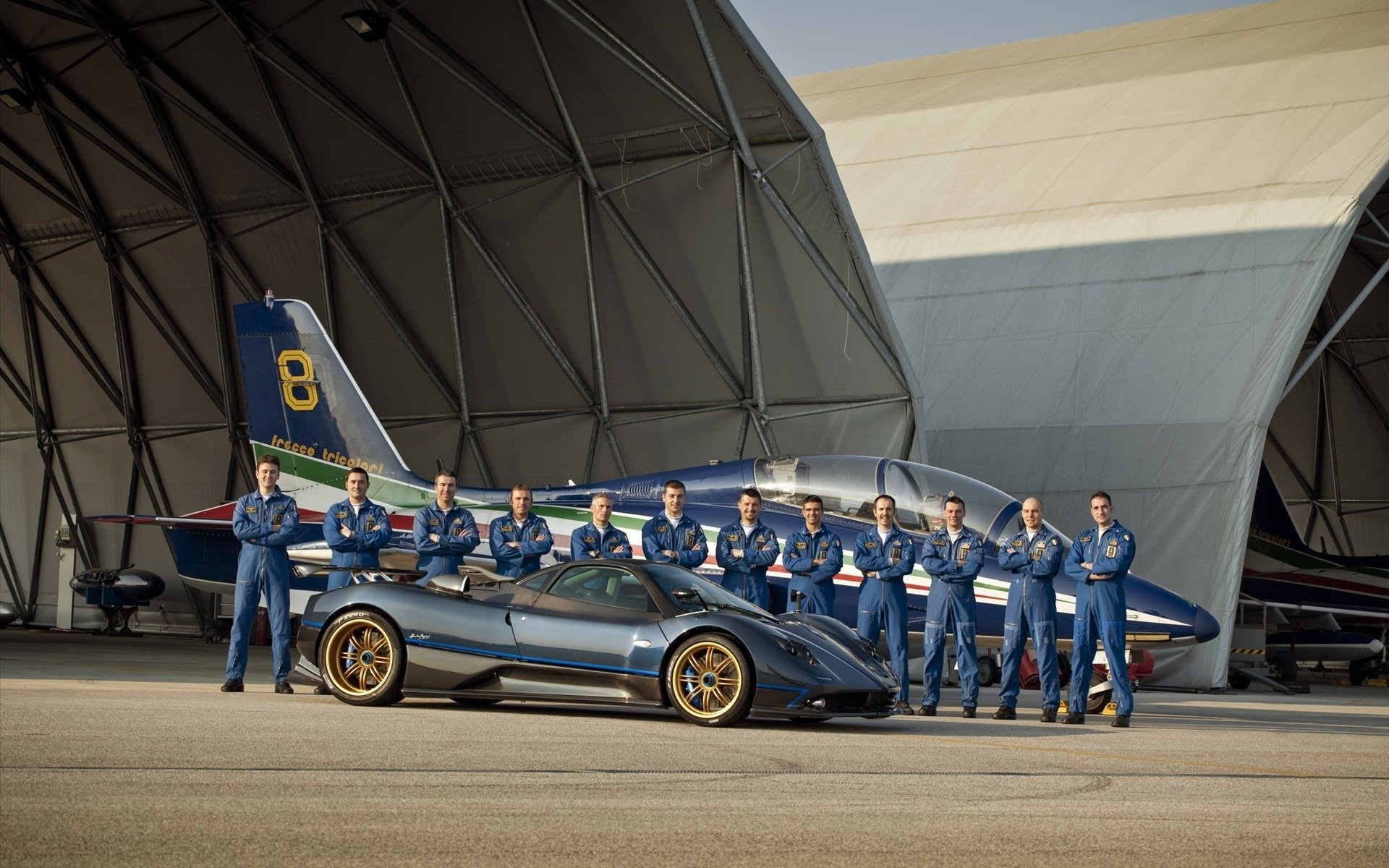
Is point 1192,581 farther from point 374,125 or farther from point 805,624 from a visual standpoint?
point 374,125

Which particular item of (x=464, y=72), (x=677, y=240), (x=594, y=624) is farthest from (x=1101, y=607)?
(x=464, y=72)

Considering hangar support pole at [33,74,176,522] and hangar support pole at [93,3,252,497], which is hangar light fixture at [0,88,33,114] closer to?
hangar support pole at [33,74,176,522]

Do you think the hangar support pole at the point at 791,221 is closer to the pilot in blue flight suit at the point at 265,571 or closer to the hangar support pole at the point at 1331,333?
the hangar support pole at the point at 1331,333

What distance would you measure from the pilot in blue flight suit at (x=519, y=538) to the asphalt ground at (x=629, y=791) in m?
3.56

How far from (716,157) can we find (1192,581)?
9724mm

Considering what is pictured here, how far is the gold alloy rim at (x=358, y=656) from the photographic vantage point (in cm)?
1063

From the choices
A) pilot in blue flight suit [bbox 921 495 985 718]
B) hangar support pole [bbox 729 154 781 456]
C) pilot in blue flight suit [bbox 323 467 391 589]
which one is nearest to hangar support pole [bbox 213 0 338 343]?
hangar support pole [bbox 729 154 781 456]

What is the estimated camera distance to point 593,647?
399 inches

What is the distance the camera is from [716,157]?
1953 cm

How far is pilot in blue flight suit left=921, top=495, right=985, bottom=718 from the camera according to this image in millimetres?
12758

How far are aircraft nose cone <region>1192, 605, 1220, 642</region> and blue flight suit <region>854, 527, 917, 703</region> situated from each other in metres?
3.20

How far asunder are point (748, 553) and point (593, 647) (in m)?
4.02

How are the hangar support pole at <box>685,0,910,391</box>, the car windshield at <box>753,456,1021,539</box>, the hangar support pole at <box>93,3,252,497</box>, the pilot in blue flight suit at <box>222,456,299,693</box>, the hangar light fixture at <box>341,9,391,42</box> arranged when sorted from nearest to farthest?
the pilot in blue flight suit at <box>222,456,299,693</box>, the car windshield at <box>753,456,1021,539</box>, the hangar support pole at <box>685,0,910,391</box>, the hangar light fixture at <box>341,9,391,42</box>, the hangar support pole at <box>93,3,252,497</box>

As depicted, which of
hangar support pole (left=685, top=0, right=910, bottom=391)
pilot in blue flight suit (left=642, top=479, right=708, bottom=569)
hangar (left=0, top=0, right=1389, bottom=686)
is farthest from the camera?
hangar (left=0, top=0, right=1389, bottom=686)
